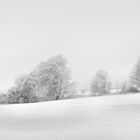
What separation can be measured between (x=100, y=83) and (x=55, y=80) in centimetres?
1359

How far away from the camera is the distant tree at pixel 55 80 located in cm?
2319

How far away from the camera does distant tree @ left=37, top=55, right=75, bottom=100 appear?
913 inches

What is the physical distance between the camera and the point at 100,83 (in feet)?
110

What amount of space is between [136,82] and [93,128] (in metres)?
26.9

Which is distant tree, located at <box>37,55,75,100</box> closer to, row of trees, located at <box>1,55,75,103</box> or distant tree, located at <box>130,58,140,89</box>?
row of trees, located at <box>1,55,75,103</box>

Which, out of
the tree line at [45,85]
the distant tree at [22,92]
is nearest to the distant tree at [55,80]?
the tree line at [45,85]

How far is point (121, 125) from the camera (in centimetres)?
532

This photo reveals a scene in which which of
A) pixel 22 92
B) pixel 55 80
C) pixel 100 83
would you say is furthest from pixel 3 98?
pixel 100 83

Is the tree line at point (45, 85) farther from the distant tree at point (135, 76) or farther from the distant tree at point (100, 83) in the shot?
the distant tree at point (135, 76)

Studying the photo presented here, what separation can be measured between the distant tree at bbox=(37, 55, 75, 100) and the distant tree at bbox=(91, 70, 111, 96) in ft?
34.9

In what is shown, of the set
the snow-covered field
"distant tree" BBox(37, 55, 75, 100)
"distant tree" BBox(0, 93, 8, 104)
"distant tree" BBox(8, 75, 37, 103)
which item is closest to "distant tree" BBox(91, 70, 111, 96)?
"distant tree" BBox(37, 55, 75, 100)

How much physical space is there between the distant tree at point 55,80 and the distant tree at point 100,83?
34.9 feet

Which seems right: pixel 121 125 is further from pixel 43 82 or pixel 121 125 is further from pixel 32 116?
pixel 43 82

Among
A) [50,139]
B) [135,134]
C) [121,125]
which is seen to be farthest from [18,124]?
[135,134]
